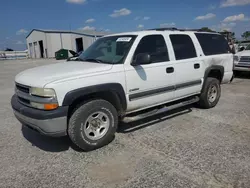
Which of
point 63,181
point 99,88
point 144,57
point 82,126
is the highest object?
point 144,57

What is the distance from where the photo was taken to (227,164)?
3.11 metres

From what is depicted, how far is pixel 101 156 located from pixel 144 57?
5.72ft

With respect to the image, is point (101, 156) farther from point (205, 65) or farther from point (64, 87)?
point (205, 65)

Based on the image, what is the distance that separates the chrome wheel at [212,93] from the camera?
560 centimetres

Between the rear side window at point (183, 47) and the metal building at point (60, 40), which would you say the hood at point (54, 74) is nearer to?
the rear side window at point (183, 47)

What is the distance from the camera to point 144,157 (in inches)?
133

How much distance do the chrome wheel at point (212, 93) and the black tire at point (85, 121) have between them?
2959 millimetres

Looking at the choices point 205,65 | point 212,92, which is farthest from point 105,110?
point 212,92

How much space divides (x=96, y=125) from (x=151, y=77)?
1333mm

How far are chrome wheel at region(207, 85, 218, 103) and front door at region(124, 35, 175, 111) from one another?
1509 mm

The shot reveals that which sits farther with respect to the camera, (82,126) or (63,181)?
(82,126)

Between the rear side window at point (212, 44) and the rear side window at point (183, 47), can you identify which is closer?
the rear side window at point (183, 47)

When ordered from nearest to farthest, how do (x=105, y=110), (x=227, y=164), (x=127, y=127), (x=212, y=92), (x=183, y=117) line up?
(x=227, y=164) < (x=105, y=110) < (x=127, y=127) < (x=183, y=117) < (x=212, y=92)

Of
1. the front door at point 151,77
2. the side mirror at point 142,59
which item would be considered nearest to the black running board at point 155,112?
the front door at point 151,77
